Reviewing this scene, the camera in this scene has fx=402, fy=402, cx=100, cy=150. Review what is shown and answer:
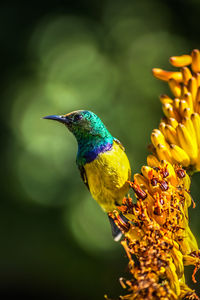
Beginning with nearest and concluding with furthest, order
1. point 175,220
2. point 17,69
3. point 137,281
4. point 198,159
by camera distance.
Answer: point 137,281 → point 175,220 → point 198,159 → point 17,69

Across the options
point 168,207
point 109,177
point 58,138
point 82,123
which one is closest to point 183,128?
point 168,207

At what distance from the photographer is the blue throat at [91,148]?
265 cm

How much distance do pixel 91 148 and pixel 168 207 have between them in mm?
847

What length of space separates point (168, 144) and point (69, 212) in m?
3.92

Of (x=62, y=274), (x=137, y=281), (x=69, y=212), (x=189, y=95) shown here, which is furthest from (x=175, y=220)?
(x=62, y=274)

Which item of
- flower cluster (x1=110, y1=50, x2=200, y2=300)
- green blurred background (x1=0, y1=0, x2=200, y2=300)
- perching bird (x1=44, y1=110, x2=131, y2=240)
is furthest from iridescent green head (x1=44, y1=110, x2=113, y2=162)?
green blurred background (x1=0, y1=0, x2=200, y2=300)

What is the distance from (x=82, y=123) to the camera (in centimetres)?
263

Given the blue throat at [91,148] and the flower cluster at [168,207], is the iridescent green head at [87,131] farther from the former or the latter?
the flower cluster at [168,207]

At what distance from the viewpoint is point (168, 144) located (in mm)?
2301

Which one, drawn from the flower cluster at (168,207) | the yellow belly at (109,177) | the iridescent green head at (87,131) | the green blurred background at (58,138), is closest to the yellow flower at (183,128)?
the flower cluster at (168,207)

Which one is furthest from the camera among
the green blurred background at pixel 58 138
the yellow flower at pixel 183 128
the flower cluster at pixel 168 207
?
the green blurred background at pixel 58 138

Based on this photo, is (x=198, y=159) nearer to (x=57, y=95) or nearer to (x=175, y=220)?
(x=175, y=220)

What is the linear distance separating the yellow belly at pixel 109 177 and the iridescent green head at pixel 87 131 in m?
0.06

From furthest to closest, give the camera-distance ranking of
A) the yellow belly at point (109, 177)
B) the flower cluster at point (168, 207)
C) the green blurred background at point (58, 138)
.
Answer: the green blurred background at point (58, 138) < the yellow belly at point (109, 177) < the flower cluster at point (168, 207)
